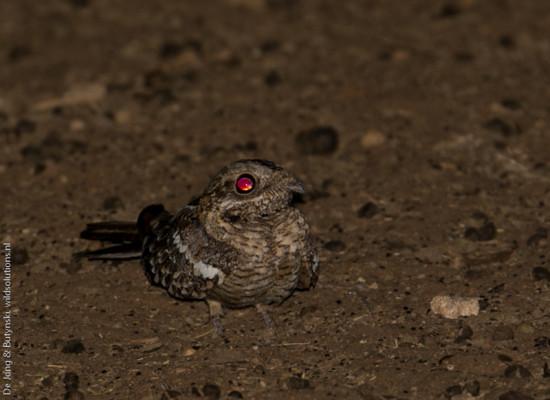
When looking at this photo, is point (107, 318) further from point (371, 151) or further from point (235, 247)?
point (371, 151)

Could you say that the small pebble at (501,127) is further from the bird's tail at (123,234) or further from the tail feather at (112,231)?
the tail feather at (112,231)

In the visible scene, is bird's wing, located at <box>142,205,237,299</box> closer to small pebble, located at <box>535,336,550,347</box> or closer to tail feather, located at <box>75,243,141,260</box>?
tail feather, located at <box>75,243,141,260</box>

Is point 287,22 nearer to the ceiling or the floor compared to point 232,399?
nearer to the ceiling

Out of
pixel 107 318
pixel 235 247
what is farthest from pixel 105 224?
pixel 235 247

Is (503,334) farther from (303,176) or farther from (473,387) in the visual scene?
(303,176)

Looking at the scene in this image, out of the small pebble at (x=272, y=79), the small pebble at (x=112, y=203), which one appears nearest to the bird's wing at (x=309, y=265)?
the small pebble at (x=112, y=203)

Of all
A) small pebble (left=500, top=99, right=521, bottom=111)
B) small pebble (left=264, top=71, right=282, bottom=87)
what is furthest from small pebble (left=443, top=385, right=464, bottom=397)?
small pebble (left=264, top=71, right=282, bottom=87)
